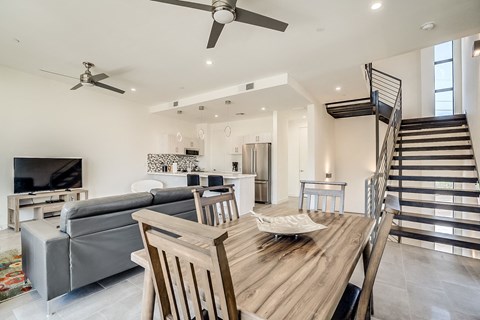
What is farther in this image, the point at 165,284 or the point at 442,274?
the point at 442,274

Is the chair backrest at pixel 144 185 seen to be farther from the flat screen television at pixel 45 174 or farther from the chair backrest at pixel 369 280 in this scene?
the chair backrest at pixel 369 280

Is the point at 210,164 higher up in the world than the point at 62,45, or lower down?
lower down

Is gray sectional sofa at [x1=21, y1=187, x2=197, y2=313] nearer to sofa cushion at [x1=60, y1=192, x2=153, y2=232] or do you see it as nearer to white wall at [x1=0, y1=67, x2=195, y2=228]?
sofa cushion at [x1=60, y1=192, x2=153, y2=232]

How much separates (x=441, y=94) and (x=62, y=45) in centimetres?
876

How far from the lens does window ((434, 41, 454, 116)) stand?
6.12 metres

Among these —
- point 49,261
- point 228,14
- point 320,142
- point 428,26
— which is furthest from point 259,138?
point 49,261

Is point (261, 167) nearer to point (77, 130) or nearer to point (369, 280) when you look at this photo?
point (77, 130)

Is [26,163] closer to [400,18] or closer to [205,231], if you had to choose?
[205,231]

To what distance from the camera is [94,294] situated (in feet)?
7.01

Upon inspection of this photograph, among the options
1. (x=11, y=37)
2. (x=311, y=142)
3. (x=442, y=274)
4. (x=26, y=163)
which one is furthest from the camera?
(x=311, y=142)

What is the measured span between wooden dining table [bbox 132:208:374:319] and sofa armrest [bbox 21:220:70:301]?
47.7 inches

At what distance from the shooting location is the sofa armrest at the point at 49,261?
5.96 ft

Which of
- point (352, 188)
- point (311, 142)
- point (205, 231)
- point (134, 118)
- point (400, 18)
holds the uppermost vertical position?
point (400, 18)

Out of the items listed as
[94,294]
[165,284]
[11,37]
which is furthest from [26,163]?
[165,284]
